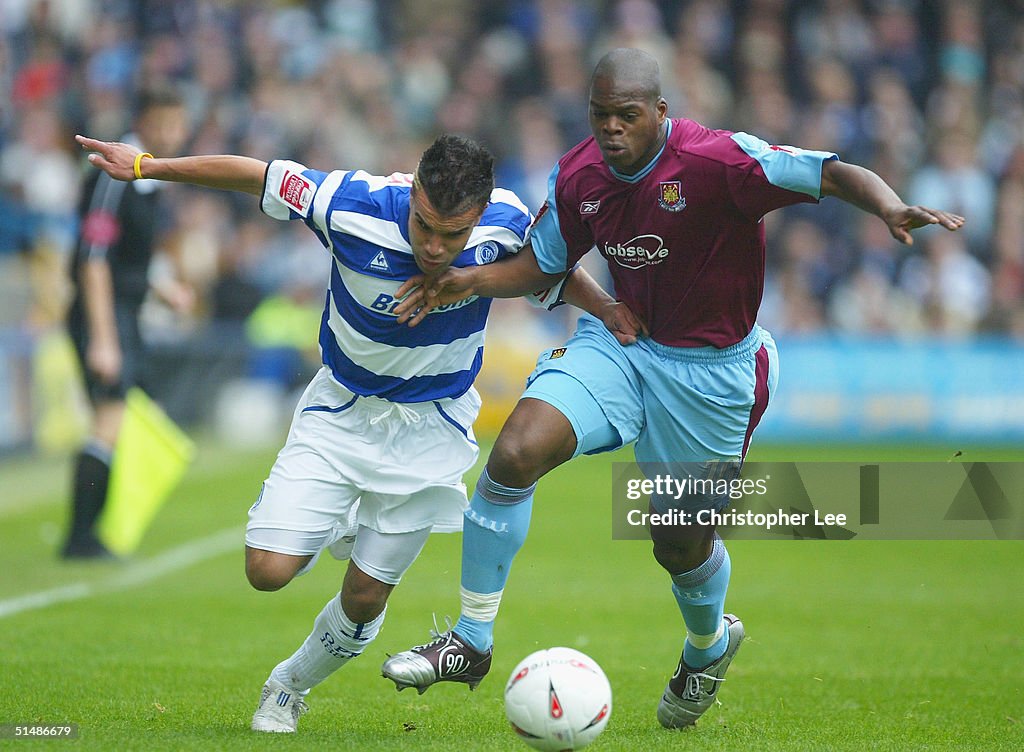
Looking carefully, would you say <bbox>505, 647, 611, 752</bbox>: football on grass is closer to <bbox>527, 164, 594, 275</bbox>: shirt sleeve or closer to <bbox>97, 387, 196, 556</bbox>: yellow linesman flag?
<bbox>527, 164, 594, 275</bbox>: shirt sleeve

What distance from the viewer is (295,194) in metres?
5.30

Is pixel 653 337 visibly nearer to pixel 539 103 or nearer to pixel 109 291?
pixel 109 291

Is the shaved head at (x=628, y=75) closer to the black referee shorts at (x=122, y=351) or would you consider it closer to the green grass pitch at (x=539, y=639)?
the green grass pitch at (x=539, y=639)

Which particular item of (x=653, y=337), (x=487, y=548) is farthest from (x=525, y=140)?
(x=487, y=548)

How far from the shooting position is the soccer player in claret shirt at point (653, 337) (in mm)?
5152

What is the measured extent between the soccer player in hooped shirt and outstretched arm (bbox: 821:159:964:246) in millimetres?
1055

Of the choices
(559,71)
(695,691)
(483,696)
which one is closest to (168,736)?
(483,696)

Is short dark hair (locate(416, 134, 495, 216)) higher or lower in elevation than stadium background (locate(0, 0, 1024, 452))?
lower

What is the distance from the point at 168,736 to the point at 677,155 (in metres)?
2.89

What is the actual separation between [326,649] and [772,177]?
2.52 metres

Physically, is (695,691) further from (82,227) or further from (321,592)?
(82,227)

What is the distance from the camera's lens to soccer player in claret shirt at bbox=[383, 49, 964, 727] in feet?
16.9

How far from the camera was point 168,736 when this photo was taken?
16.5 feet
